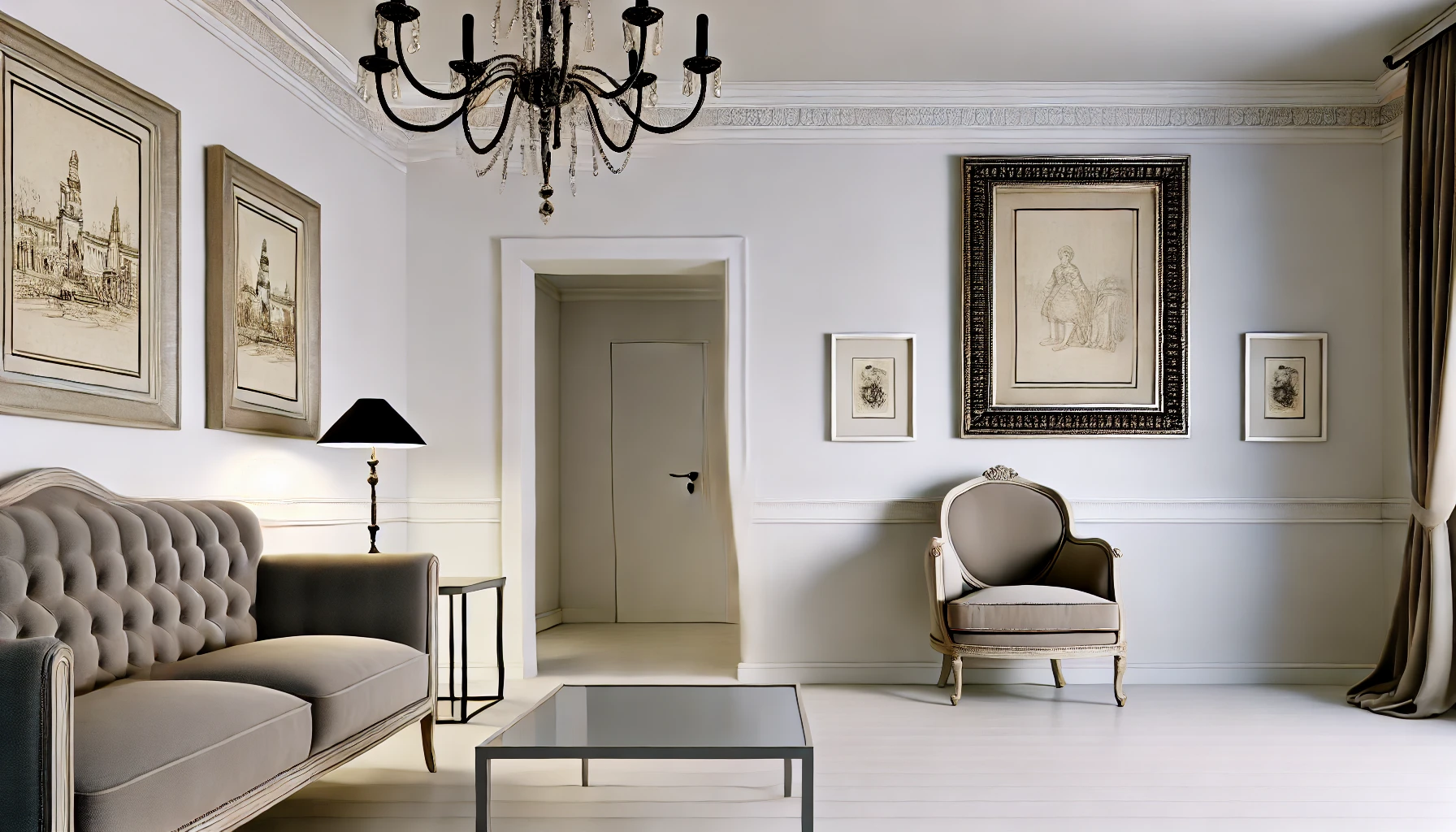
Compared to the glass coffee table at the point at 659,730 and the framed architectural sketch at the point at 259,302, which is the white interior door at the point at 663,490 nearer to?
the framed architectural sketch at the point at 259,302

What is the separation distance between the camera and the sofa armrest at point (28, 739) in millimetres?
1834

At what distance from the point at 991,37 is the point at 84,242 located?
3.49 m

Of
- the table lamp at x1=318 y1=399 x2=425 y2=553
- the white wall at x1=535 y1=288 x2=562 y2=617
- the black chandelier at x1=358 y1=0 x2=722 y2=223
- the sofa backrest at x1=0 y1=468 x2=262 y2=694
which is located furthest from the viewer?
the white wall at x1=535 y1=288 x2=562 y2=617

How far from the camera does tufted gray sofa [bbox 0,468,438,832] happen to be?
1878 mm

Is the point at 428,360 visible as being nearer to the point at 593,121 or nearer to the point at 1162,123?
the point at 593,121

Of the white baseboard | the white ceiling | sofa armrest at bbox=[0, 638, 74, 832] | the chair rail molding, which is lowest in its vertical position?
the white baseboard

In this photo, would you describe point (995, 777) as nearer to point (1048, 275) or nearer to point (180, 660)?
point (180, 660)

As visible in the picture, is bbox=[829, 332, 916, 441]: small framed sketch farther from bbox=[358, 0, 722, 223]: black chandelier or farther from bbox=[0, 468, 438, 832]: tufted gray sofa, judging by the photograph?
bbox=[0, 468, 438, 832]: tufted gray sofa

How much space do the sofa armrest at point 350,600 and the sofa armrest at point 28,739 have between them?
1.66 m

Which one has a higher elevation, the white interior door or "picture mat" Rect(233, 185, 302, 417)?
"picture mat" Rect(233, 185, 302, 417)

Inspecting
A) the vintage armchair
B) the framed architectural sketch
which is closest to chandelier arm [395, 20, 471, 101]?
the framed architectural sketch

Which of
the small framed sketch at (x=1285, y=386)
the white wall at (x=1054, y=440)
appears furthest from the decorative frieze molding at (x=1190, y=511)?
the small framed sketch at (x=1285, y=386)

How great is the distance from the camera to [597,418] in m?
7.58

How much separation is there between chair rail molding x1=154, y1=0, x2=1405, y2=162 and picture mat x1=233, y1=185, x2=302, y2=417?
3.32ft
